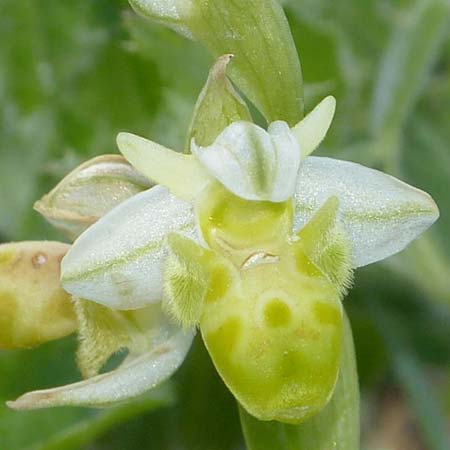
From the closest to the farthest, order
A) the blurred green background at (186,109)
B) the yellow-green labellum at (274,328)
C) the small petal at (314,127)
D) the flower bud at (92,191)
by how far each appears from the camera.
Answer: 1. the yellow-green labellum at (274,328)
2. the small petal at (314,127)
3. the flower bud at (92,191)
4. the blurred green background at (186,109)

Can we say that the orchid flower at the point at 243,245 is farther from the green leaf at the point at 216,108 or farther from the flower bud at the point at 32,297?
A: the flower bud at the point at 32,297

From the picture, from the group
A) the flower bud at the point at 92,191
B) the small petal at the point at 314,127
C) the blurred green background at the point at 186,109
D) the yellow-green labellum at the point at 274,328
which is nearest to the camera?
the yellow-green labellum at the point at 274,328

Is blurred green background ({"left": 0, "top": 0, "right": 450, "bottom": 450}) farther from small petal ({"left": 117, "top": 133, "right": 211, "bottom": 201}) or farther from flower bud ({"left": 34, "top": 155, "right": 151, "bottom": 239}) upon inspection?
small petal ({"left": 117, "top": 133, "right": 211, "bottom": 201})

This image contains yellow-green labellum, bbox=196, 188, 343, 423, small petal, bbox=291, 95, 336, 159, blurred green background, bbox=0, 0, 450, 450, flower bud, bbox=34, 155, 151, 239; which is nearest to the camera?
yellow-green labellum, bbox=196, 188, 343, 423

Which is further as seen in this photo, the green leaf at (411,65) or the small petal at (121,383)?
the green leaf at (411,65)

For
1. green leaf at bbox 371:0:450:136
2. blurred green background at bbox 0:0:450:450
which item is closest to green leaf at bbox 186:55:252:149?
blurred green background at bbox 0:0:450:450

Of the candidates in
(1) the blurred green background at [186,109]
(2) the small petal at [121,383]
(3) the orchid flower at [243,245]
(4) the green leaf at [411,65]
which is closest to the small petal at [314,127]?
(3) the orchid flower at [243,245]

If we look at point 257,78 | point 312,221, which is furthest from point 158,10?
point 312,221
